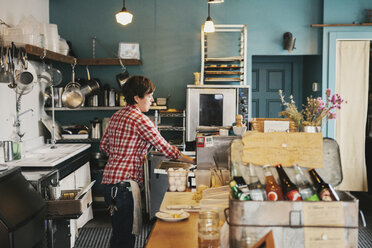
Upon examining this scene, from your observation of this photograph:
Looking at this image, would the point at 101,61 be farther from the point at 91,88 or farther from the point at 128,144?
the point at 128,144

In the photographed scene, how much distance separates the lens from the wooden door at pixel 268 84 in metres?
6.04

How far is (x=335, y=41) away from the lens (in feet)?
17.3

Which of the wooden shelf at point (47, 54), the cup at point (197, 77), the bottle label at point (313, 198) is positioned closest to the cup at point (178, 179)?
the bottle label at point (313, 198)

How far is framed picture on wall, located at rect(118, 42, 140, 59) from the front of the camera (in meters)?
5.27

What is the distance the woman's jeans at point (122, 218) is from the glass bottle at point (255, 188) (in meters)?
1.34

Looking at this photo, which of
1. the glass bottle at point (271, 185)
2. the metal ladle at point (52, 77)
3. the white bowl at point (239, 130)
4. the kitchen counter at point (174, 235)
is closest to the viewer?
the glass bottle at point (271, 185)

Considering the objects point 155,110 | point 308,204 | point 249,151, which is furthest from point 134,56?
point 308,204

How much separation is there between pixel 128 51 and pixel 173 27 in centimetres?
74

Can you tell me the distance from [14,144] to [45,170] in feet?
1.63

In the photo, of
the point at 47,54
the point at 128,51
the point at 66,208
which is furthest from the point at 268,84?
the point at 66,208

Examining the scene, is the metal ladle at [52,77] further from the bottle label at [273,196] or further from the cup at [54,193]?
the bottle label at [273,196]

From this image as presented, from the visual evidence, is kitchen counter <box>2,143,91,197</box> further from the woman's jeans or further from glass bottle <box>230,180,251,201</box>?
glass bottle <box>230,180,251,201</box>

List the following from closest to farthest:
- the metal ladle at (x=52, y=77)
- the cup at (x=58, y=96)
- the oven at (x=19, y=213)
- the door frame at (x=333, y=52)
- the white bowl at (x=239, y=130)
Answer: the oven at (x=19, y=213) < the white bowl at (x=239, y=130) < the metal ladle at (x=52, y=77) < the cup at (x=58, y=96) < the door frame at (x=333, y=52)

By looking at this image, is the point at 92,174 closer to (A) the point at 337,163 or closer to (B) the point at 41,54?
(B) the point at 41,54
